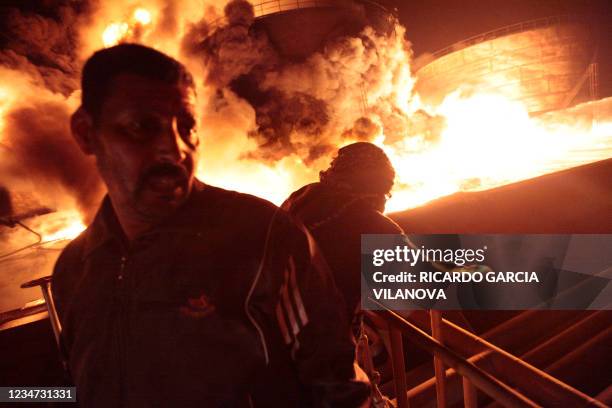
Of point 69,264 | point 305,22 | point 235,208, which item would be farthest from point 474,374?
point 305,22

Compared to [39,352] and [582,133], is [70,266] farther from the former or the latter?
[582,133]

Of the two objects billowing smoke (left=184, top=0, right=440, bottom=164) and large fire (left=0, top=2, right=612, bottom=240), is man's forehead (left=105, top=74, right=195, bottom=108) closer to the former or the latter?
large fire (left=0, top=2, right=612, bottom=240)

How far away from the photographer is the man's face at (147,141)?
4.12 feet

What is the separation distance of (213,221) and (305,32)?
1199cm

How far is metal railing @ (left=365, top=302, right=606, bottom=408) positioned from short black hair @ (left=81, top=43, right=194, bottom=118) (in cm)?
183

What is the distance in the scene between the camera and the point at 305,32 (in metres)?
11.5

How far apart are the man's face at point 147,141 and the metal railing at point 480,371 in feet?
4.93

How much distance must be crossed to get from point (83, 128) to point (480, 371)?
2.08m

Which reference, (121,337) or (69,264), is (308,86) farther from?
(121,337)

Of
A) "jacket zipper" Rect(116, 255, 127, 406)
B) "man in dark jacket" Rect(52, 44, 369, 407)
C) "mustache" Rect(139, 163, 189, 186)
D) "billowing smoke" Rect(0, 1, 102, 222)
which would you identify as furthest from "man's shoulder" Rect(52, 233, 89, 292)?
"billowing smoke" Rect(0, 1, 102, 222)

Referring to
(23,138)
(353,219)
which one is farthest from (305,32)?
(353,219)

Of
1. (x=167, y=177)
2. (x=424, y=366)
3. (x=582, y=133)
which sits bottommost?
(x=424, y=366)

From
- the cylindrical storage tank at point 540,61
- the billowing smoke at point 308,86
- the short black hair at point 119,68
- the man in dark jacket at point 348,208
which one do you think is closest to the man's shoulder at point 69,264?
the short black hair at point 119,68

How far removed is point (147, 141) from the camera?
127 cm
